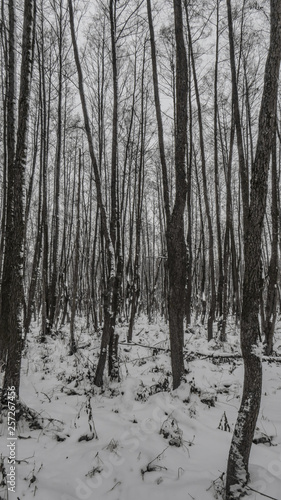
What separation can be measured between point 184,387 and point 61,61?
7550 mm

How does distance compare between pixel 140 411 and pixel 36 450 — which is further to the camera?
pixel 140 411

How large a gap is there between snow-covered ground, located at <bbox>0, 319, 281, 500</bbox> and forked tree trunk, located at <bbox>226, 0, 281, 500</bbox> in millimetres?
A: 186

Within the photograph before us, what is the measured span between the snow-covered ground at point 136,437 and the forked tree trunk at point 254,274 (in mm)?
186

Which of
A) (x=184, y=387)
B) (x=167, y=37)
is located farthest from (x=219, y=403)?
(x=167, y=37)

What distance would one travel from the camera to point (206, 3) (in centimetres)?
641

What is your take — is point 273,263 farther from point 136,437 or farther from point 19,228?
point 19,228

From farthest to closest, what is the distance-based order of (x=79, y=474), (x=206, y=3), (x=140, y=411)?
(x=206, y=3) < (x=140, y=411) < (x=79, y=474)

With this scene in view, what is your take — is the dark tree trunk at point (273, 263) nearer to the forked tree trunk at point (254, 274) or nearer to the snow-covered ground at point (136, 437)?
the snow-covered ground at point (136, 437)

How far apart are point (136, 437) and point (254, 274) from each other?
6.12 ft

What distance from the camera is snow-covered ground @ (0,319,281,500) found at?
2100 mm

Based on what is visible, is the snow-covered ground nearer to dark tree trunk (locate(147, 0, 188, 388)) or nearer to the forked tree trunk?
the forked tree trunk

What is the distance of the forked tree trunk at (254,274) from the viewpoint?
190 centimetres

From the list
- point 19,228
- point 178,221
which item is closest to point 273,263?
point 178,221

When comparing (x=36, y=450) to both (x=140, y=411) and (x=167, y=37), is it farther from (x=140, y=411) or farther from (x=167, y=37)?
(x=167, y=37)
